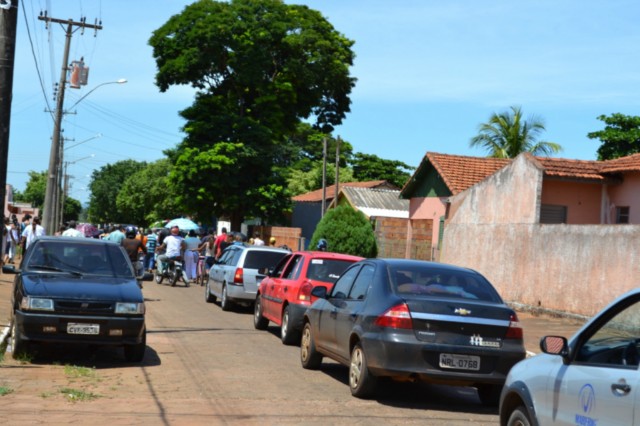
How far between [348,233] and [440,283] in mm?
24572

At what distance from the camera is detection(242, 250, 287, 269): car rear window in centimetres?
2020

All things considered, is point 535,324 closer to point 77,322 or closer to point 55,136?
point 77,322

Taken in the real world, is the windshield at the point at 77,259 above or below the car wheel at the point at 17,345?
above

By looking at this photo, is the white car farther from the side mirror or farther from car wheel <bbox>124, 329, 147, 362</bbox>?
car wheel <bbox>124, 329, 147, 362</bbox>

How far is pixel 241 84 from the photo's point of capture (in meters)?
48.0

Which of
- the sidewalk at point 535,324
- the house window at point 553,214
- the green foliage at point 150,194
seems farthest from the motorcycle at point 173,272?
the green foliage at point 150,194

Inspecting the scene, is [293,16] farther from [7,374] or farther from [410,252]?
[7,374]

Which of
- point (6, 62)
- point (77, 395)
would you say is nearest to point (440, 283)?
point (77, 395)

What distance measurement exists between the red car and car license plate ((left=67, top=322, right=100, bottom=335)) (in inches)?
155

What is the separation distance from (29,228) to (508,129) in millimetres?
23589

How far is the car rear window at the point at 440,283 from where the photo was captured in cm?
1009

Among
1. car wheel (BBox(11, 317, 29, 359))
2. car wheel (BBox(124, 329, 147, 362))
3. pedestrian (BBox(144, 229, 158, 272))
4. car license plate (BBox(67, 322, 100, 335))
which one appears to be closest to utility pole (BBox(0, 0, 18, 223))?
car wheel (BBox(11, 317, 29, 359))

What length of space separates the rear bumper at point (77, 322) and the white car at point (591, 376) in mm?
6502

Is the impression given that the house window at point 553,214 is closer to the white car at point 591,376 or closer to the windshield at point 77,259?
the windshield at point 77,259
